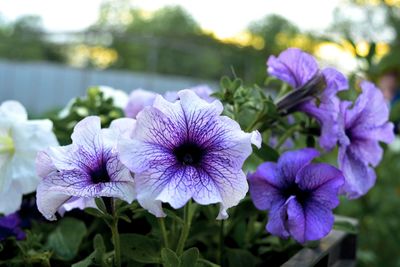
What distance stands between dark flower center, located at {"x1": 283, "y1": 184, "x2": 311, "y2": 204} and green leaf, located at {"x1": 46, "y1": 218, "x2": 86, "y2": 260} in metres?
0.22

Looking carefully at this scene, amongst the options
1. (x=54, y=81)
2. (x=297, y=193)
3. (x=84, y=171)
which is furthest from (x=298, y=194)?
(x=54, y=81)

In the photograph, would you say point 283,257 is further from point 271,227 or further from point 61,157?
point 61,157

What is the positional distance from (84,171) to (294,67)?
27cm

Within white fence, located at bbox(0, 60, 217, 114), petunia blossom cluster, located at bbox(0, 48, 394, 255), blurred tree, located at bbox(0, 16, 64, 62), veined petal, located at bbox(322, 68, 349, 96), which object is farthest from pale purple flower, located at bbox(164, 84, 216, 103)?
blurred tree, located at bbox(0, 16, 64, 62)

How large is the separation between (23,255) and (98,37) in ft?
23.5

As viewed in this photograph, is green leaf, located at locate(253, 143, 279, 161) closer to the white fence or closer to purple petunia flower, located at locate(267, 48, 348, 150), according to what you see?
purple petunia flower, located at locate(267, 48, 348, 150)

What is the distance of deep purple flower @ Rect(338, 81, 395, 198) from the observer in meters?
0.54

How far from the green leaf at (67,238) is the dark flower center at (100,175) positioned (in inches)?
6.6

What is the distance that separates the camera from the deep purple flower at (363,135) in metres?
0.54

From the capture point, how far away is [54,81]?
6723 millimetres

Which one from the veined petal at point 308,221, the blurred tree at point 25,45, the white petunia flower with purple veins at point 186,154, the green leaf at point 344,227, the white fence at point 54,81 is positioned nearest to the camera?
the white petunia flower with purple veins at point 186,154

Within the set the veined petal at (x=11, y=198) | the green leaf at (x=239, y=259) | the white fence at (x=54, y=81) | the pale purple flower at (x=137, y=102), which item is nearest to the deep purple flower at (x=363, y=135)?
the green leaf at (x=239, y=259)

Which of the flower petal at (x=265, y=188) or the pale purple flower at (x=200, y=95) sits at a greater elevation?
the pale purple flower at (x=200, y=95)

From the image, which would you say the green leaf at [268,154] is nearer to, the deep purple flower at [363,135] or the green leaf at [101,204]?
the deep purple flower at [363,135]
